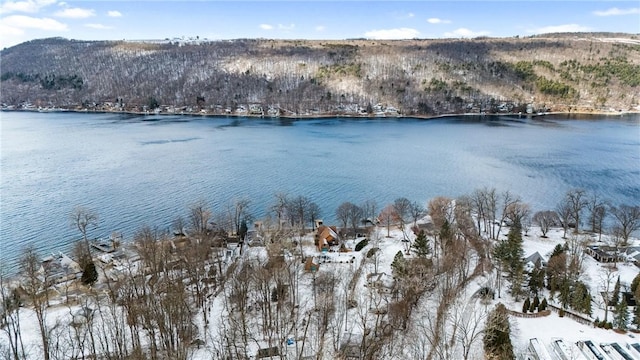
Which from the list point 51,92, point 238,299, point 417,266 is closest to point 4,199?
point 238,299

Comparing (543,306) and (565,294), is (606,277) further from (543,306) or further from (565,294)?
(543,306)

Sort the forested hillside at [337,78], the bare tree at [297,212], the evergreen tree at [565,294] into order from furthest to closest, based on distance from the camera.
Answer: the forested hillside at [337,78], the bare tree at [297,212], the evergreen tree at [565,294]

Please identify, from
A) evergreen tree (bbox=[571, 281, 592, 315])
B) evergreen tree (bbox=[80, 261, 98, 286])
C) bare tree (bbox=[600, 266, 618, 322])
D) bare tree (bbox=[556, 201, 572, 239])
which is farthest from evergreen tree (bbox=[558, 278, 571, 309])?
evergreen tree (bbox=[80, 261, 98, 286])

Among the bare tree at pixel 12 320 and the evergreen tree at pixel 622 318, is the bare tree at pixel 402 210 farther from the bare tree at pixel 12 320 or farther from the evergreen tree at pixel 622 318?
the bare tree at pixel 12 320

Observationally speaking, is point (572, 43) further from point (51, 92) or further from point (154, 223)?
point (51, 92)

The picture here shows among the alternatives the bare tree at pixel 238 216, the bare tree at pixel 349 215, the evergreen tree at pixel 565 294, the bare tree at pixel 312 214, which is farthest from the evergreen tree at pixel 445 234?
the bare tree at pixel 238 216

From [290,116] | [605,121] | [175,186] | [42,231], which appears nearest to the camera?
[42,231]

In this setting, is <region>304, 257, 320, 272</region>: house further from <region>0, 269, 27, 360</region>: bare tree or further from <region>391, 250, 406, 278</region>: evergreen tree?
<region>0, 269, 27, 360</region>: bare tree
